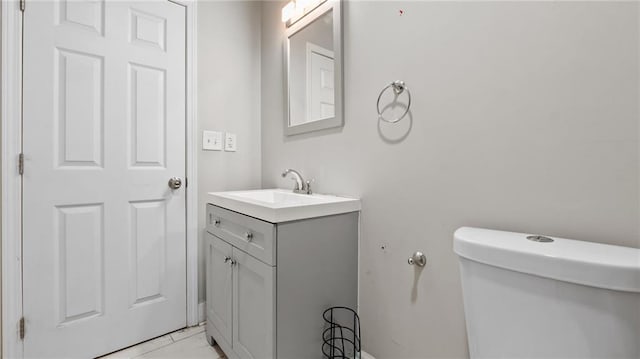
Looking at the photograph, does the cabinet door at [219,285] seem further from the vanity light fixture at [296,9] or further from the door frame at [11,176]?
the vanity light fixture at [296,9]

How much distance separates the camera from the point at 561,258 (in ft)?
2.05

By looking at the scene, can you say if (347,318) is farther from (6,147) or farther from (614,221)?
(6,147)

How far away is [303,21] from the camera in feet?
5.36

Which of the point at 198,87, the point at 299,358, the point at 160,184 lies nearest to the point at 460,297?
the point at 299,358

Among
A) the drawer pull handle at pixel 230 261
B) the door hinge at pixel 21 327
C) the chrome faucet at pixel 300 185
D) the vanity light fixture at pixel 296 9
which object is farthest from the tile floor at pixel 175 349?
the vanity light fixture at pixel 296 9

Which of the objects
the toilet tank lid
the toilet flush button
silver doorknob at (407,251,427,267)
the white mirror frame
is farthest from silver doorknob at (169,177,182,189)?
the toilet flush button

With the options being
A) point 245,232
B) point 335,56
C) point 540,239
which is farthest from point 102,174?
point 540,239

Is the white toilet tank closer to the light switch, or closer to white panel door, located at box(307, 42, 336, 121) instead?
white panel door, located at box(307, 42, 336, 121)

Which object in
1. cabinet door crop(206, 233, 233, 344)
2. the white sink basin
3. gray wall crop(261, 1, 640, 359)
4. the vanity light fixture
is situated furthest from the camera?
Answer: the vanity light fixture

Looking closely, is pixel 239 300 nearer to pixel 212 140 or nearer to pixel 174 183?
pixel 174 183

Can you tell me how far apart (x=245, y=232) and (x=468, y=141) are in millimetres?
914

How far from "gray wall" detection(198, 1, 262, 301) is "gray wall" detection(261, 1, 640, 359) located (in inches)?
25.9

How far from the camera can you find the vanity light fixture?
1.57 metres

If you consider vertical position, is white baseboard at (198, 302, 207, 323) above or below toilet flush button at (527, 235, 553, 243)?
below
